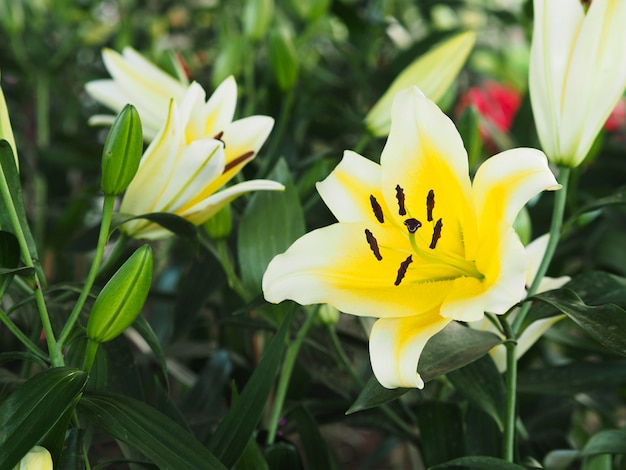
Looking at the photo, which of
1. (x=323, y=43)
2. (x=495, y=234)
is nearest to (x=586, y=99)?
(x=495, y=234)

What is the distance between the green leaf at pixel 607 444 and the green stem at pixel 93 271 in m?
0.28

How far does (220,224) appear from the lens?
1.75 ft

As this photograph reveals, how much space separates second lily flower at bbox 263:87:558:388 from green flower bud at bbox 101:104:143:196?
92 millimetres

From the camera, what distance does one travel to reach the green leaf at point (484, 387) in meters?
0.48

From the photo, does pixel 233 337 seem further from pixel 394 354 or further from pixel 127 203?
pixel 394 354

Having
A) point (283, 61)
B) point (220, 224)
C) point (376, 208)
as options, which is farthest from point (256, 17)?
point (376, 208)

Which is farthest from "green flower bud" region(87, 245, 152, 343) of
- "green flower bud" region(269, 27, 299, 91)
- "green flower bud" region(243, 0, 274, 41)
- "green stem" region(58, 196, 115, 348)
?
"green flower bud" region(243, 0, 274, 41)

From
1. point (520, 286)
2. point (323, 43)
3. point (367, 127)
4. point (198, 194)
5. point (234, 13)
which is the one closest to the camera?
point (520, 286)

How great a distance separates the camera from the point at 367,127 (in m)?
0.63

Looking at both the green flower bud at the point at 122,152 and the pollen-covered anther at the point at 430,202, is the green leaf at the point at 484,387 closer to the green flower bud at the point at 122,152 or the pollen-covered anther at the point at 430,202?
the pollen-covered anther at the point at 430,202

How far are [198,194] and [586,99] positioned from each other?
222 mm

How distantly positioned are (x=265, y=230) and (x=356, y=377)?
116 mm

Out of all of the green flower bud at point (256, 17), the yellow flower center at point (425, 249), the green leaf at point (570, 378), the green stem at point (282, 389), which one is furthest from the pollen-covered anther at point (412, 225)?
the green flower bud at point (256, 17)

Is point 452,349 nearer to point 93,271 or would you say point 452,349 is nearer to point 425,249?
point 425,249
